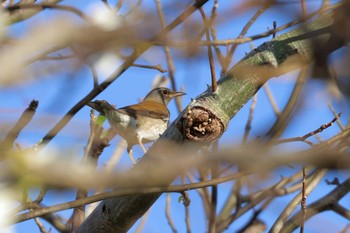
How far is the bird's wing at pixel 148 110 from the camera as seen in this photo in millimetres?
6891

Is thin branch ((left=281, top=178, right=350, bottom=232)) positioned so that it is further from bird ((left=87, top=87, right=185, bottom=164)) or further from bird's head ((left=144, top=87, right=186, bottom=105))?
bird's head ((left=144, top=87, right=186, bottom=105))

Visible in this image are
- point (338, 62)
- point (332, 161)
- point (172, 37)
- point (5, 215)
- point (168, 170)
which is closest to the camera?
point (332, 161)

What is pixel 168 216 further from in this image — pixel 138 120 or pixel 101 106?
pixel 138 120

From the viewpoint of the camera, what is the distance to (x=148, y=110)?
7020mm

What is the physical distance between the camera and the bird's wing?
6.89 m

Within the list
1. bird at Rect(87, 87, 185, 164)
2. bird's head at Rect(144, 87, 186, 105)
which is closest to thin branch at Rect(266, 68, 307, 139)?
bird at Rect(87, 87, 185, 164)

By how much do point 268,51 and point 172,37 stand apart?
1738 millimetres

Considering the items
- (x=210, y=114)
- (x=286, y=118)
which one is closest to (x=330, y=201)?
(x=286, y=118)

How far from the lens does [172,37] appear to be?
159 cm

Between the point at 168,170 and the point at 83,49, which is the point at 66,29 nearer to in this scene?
the point at 83,49

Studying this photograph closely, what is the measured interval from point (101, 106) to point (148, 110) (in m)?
1.19

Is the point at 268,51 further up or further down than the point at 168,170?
further up

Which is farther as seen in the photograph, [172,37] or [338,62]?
[172,37]

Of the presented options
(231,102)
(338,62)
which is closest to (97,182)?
(338,62)
